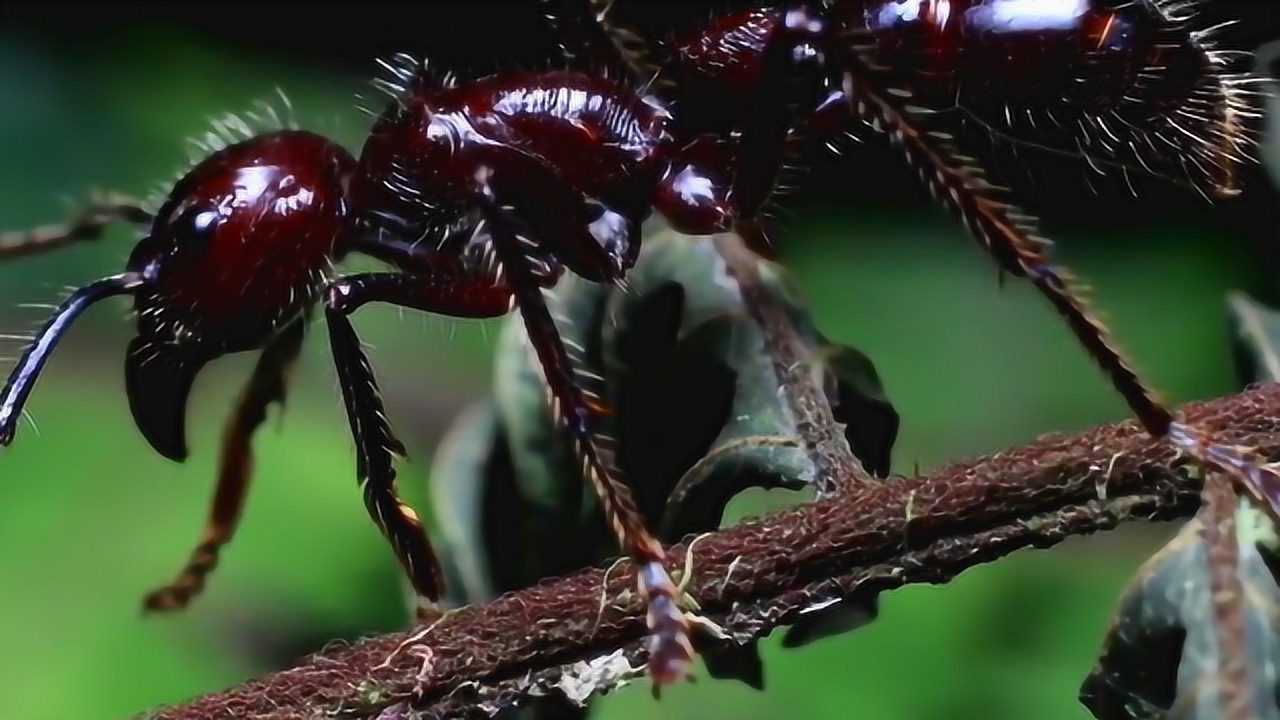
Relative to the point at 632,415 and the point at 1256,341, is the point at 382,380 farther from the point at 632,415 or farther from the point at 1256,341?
the point at 1256,341

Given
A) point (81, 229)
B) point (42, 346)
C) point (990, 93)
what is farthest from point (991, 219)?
point (81, 229)

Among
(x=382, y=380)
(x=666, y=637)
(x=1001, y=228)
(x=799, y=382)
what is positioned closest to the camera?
(x=666, y=637)

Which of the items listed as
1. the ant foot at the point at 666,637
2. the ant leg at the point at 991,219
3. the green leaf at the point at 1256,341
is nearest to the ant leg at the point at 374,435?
the ant foot at the point at 666,637

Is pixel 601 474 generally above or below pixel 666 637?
above

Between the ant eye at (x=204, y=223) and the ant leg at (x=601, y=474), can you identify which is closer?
the ant leg at (x=601, y=474)

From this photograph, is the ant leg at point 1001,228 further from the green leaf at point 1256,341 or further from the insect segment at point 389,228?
the insect segment at point 389,228

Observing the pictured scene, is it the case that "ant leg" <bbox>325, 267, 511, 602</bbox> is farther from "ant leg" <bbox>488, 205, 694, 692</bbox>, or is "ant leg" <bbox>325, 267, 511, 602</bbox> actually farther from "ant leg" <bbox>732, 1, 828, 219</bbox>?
"ant leg" <bbox>732, 1, 828, 219</bbox>

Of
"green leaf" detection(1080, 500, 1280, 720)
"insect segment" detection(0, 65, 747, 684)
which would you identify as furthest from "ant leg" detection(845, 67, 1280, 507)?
"insect segment" detection(0, 65, 747, 684)

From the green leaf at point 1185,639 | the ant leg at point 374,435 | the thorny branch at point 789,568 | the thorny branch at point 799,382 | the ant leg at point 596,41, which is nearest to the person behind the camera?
the green leaf at point 1185,639
